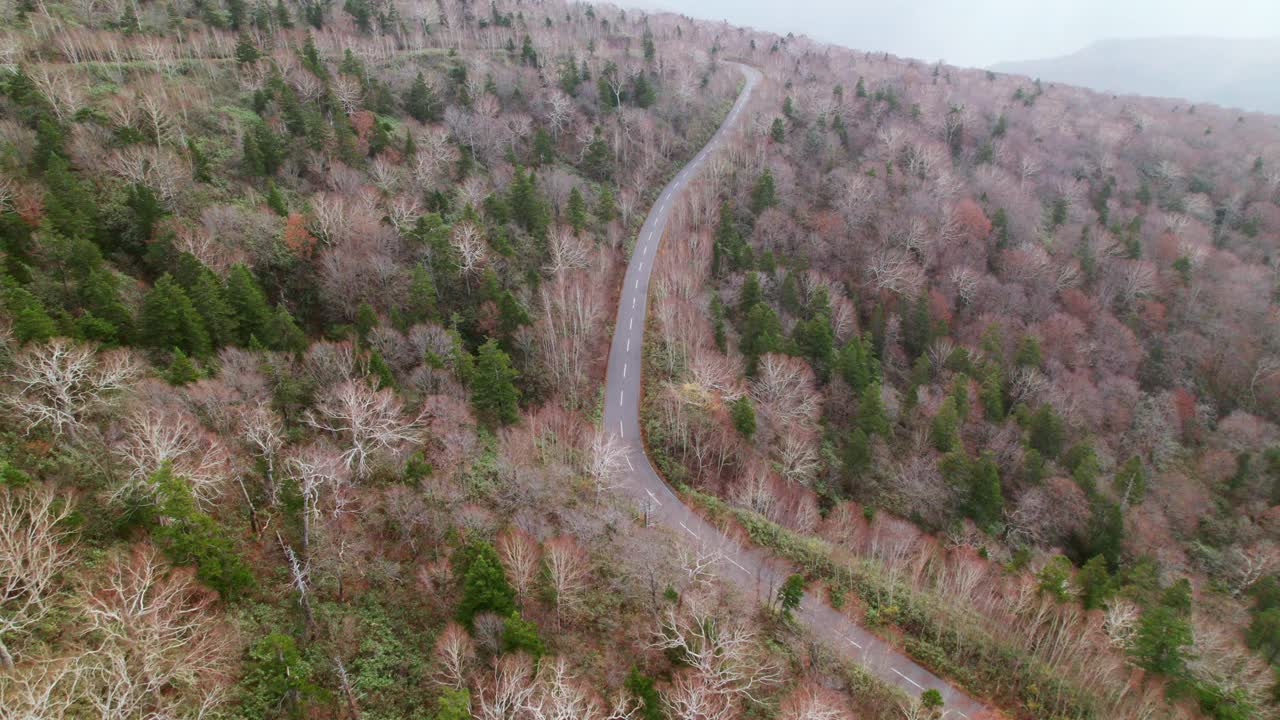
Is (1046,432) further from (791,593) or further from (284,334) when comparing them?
(284,334)

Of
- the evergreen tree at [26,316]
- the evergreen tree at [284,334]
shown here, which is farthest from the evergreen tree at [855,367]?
the evergreen tree at [26,316]

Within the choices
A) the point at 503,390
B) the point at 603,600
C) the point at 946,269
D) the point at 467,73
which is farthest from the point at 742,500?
the point at 467,73

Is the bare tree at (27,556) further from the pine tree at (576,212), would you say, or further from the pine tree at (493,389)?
the pine tree at (576,212)

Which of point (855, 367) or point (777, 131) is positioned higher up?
point (777, 131)

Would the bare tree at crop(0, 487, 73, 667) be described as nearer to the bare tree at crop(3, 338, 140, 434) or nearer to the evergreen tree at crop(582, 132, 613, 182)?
the bare tree at crop(3, 338, 140, 434)

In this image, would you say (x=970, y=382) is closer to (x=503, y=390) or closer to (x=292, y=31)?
(x=503, y=390)

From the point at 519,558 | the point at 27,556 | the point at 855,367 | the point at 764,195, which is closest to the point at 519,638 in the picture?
the point at 519,558
